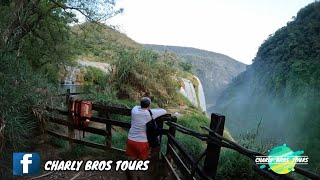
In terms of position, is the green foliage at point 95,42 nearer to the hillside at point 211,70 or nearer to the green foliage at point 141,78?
the green foliage at point 141,78

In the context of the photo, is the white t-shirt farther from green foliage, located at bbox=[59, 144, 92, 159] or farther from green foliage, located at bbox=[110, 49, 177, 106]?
green foliage, located at bbox=[110, 49, 177, 106]

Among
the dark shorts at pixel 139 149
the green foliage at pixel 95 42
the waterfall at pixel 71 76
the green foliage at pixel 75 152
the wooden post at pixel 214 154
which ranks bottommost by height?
the green foliage at pixel 75 152

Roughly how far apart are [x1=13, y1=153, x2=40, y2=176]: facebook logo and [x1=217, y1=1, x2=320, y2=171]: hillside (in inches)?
1286

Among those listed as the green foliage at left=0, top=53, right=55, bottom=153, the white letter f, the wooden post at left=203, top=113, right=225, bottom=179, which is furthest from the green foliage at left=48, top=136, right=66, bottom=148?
the wooden post at left=203, top=113, right=225, bottom=179

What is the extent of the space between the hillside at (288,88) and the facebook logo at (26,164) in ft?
107

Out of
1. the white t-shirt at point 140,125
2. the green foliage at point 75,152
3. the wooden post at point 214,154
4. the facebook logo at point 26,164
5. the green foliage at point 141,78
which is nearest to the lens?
the wooden post at point 214,154

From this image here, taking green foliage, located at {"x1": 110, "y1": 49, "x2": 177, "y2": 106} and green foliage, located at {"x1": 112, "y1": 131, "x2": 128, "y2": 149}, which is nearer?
green foliage, located at {"x1": 112, "y1": 131, "x2": 128, "y2": 149}

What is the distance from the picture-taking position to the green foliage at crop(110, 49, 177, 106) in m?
11.9

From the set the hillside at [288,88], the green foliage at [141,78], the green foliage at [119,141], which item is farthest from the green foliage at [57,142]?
the hillside at [288,88]

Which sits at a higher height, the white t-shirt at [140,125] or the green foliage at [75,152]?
the white t-shirt at [140,125]

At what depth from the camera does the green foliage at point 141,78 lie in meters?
11.9

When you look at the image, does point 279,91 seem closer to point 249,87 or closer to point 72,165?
point 249,87

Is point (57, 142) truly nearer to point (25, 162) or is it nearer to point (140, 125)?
point (25, 162)

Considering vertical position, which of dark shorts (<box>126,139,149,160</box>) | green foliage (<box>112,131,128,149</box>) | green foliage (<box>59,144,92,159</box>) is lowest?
green foliage (<box>59,144,92,159</box>)
